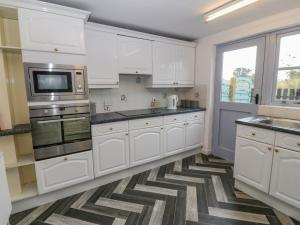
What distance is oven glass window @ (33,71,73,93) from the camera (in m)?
1.73

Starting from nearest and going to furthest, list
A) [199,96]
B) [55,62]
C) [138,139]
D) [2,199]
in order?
[2,199]
[55,62]
[138,139]
[199,96]

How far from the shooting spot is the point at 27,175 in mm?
2074

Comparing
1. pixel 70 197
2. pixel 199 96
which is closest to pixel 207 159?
pixel 199 96

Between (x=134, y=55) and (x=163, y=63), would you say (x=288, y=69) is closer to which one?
(x=163, y=63)

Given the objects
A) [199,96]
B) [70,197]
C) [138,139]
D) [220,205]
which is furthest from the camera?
[199,96]

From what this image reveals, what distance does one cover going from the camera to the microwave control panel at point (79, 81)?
1.91m

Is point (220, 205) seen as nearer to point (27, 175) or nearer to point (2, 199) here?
point (2, 199)

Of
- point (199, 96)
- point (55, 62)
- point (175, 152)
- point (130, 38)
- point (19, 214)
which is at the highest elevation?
point (130, 38)

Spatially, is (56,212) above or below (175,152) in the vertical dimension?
below

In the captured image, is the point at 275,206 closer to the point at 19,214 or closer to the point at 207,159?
the point at 207,159

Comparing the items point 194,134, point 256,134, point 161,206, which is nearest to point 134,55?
point 194,134

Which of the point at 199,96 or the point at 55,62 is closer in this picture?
the point at 55,62

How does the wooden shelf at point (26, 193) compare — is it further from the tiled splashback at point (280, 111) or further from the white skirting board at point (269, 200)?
the tiled splashback at point (280, 111)

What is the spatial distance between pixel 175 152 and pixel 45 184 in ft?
6.28
